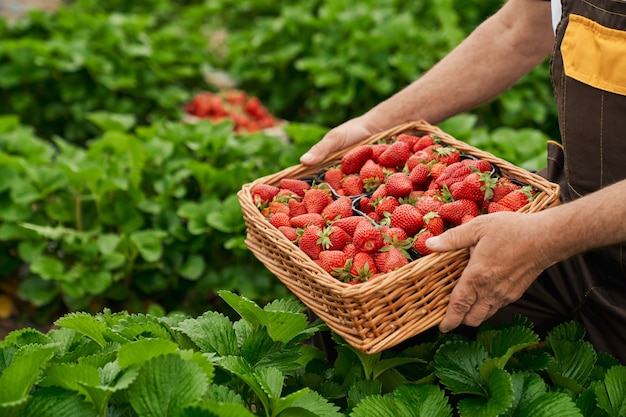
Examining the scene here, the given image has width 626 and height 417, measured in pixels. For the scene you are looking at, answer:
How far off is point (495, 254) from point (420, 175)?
38 cm

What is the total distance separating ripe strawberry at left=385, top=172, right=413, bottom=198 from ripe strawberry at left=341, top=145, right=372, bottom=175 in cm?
21

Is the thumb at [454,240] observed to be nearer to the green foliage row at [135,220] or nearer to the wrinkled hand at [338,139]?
the wrinkled hand at [338,139]

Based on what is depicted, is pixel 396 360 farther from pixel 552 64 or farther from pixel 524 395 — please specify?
pixel 552 64

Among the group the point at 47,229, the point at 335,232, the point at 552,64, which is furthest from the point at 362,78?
the point at 335,232

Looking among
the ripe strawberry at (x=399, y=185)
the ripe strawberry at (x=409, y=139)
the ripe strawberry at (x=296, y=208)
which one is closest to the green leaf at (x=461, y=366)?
the ripe strawberry at (x=399, y=185)

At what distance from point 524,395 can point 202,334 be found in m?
0.79

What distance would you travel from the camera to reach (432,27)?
5.72 m

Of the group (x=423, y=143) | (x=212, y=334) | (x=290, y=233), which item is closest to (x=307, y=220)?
(x=290, y=233)

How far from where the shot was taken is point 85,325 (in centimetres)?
193

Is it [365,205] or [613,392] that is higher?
[365,205]

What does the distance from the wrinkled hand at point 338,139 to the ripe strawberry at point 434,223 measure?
575 millimetres

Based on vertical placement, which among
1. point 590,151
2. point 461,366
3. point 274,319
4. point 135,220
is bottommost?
point 135,220

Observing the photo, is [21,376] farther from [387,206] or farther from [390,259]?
[387,206]

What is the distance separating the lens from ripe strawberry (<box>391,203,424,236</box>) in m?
1.95
